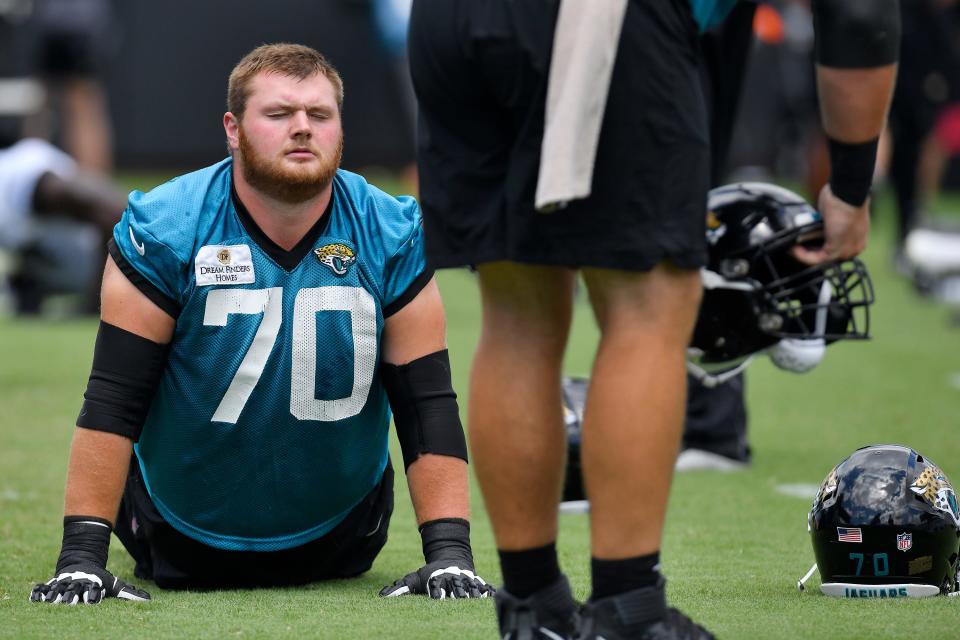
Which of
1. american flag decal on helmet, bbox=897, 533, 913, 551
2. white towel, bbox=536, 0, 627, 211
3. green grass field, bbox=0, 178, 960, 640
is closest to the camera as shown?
white towel, bbox=536, 0, 627, 211

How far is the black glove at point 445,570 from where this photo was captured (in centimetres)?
297

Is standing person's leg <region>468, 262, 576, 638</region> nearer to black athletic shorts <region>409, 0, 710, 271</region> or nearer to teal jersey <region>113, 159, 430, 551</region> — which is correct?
black athletic shorts <region>409, 0, 710, 271</region>

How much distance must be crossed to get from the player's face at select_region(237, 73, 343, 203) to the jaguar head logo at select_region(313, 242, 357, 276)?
0.11 meters

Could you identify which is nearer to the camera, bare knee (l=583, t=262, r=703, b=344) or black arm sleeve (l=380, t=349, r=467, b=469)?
bare knee (l=583, t=262, r=703, b=344)

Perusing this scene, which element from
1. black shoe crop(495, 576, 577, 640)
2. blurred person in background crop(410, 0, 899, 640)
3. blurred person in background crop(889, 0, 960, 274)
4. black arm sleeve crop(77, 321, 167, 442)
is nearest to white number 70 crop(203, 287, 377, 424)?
black arm sleeve crop(77, 321, 167, 442)

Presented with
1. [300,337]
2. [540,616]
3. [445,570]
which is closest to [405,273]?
[300,337]

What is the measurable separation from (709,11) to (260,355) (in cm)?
115

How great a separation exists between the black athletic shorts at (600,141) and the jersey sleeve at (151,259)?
804 millimetres

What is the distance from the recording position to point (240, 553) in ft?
10.4

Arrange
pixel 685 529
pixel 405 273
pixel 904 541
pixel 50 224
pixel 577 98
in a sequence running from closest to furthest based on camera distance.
→ pixel 577 98 → pixel 904 541 → pixel 405 273 → pixel 685 529 → pixel 50 224

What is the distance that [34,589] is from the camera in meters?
2.92

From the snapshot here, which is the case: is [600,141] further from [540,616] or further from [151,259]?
[151,259]

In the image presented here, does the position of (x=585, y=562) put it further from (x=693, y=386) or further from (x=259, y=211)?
(x=693, y=386)

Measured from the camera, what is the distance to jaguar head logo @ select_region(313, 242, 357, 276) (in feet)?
9.96
